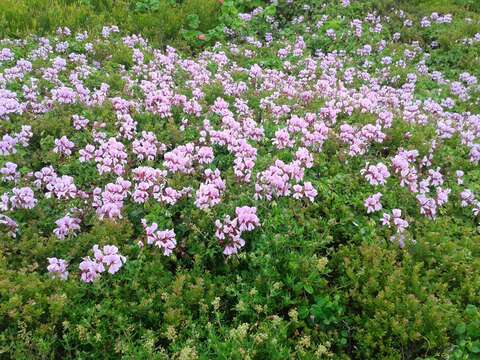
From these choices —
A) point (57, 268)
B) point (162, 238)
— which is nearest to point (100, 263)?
point (57, 268)

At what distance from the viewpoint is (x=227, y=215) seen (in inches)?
181

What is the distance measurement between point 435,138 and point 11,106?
560cm

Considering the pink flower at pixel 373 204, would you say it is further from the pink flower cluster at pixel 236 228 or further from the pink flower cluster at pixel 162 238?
the pink flower cluster at pixel 162 238

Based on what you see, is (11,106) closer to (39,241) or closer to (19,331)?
(39,241)

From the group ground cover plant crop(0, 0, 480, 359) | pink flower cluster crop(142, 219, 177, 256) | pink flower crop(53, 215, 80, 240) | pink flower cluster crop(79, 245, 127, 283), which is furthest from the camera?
pink flower crop(53, 215, 80, 240)

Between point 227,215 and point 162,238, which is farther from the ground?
point 227,215

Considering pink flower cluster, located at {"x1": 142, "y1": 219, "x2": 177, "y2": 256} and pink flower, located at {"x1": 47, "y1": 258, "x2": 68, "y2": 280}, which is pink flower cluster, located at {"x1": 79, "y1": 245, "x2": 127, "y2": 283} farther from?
pink flower cluster, located at {"x1": 142, "y1": 219, "x2": 177, "y2": 256}

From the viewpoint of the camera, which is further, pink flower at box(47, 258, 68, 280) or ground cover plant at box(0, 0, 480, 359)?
pink flower at box(47, 258, 68, 280)

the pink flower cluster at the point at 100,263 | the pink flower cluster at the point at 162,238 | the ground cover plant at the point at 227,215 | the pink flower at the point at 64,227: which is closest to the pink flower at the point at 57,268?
the ground cover plant at the point at 227,215

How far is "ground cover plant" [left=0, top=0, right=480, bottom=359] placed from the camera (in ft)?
13.0

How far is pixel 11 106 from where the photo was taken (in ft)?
20.0

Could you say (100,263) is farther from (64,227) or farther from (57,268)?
(64,227)

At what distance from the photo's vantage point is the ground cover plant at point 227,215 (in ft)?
13.0

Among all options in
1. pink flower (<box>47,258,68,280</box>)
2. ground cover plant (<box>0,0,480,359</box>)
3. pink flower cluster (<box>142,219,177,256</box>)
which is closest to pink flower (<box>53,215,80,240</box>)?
ground cover plant (<box>0,0,480,359</box>)
